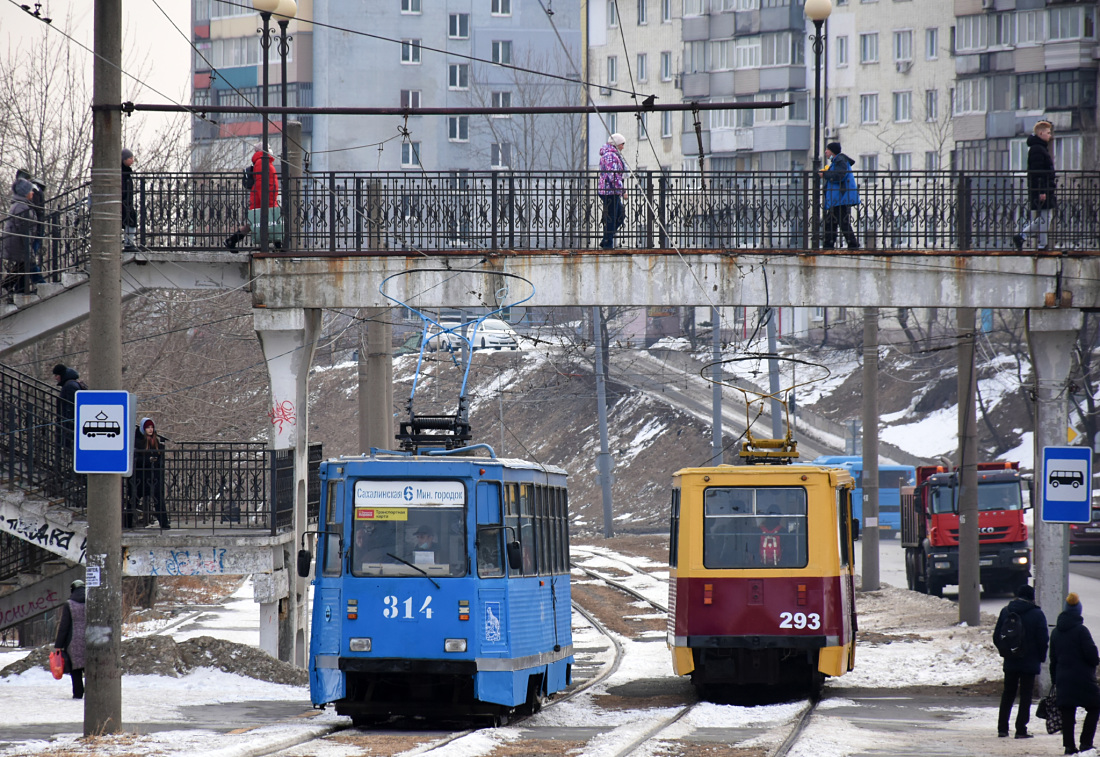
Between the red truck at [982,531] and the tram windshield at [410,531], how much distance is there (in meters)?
21.1

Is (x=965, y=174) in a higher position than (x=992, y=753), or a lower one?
higher

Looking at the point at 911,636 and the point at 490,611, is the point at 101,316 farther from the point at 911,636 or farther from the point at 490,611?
the point at 911,636

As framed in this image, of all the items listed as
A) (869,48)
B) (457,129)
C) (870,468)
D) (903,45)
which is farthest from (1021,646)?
(457,129)

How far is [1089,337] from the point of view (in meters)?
58.6

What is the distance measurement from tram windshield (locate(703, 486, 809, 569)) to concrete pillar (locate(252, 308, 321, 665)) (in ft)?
19.3

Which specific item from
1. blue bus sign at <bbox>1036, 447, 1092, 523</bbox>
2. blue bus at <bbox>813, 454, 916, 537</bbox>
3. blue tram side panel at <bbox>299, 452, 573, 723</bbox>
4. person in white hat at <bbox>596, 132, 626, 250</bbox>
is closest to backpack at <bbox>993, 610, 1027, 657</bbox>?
blue bus sign at <bbox>1036, 447, 1092, 523</bbox>

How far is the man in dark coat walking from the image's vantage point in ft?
63.5

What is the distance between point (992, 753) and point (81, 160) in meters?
23.8

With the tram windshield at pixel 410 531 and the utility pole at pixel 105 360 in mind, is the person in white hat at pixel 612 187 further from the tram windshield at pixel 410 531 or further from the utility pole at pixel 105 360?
the utility pole at pixel 105 360

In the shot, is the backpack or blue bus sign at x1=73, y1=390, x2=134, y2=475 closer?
blue bus sign at x1=73, y1=390, x2=134, y2=475

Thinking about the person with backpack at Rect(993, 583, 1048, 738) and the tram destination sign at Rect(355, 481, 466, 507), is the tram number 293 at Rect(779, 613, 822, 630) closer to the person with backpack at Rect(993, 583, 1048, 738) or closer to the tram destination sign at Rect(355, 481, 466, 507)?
the person with backpack at Rect(993, 583, 1048, 738)

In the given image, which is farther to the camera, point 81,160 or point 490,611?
point 81,160

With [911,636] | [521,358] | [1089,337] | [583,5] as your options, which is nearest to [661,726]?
[911,636]

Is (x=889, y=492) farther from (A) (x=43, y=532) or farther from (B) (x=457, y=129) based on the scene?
(A) (x=43, y=532)
